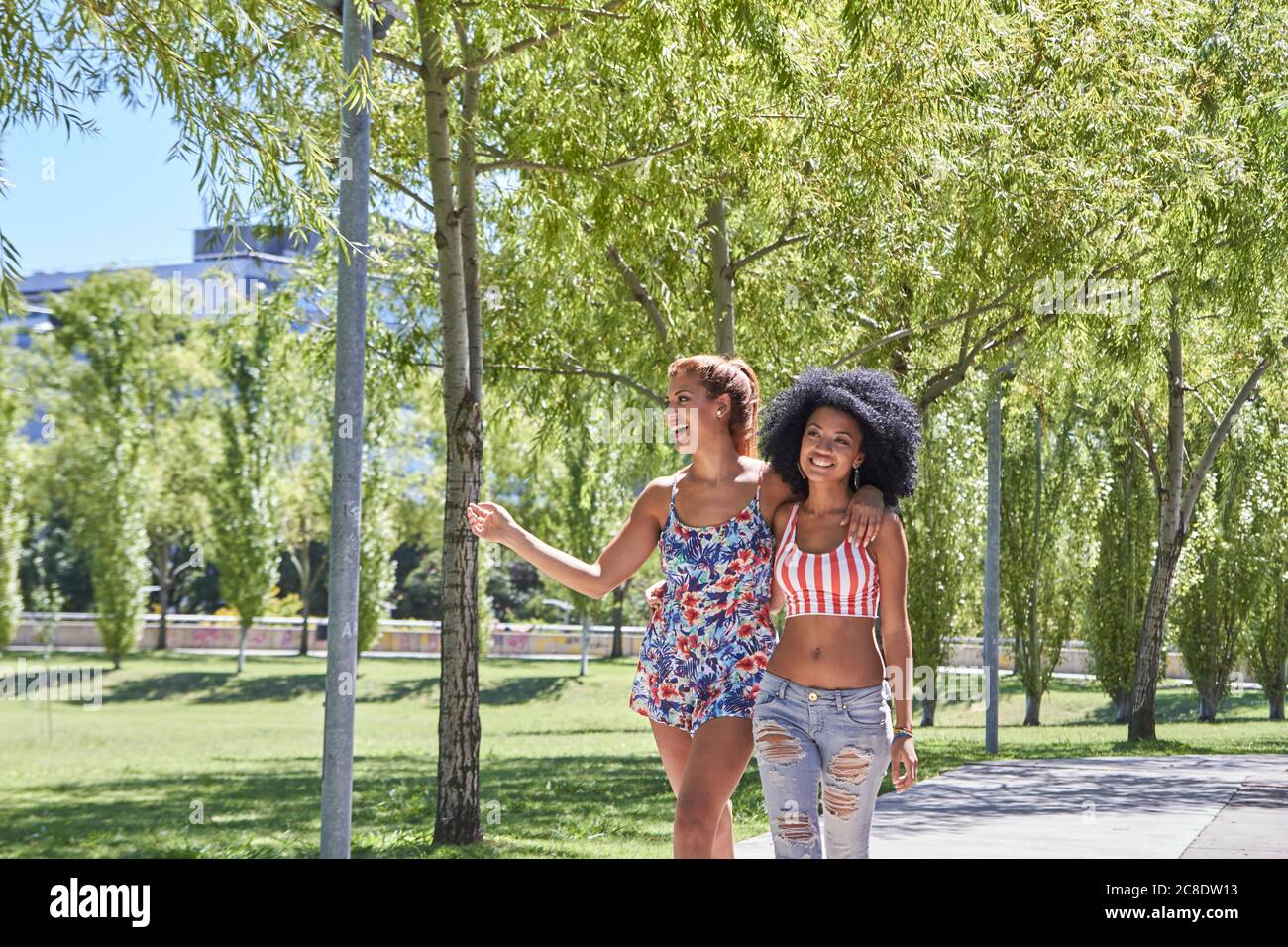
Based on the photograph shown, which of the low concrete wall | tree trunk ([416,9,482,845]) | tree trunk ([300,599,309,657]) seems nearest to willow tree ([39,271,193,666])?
tree trunk ([300,599,309,657])

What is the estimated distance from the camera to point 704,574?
4.73 meters

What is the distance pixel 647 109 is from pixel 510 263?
401cm

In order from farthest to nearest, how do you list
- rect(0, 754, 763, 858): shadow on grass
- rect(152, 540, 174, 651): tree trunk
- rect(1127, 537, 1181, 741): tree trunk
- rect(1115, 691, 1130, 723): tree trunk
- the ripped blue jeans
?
rect(152, 540, 174, 651): tree trunk, rect(1115, 691, 1130, 723): tree trunk, rect(1127, 537, 1181, 741): tree trunk, rect(0, 754, 763, 858): shadow on grass, the ripped blue jeans

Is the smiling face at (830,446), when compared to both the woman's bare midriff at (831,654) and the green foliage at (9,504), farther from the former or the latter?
the green foliage at (9,504)

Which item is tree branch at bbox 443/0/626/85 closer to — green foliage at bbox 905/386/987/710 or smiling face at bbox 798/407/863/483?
smiling face at bbox 798/407/863/483

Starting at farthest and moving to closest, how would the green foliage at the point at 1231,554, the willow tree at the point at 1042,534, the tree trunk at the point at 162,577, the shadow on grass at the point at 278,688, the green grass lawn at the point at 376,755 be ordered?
the tree trunk at the point at 162,577
the shadow on grass at the point at 278,688
the willow tree at the point at 1042,534
the green foliage at the point at 1231,554
the green grass lawn at the point at 376,755

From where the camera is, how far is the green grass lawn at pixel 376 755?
11859mm

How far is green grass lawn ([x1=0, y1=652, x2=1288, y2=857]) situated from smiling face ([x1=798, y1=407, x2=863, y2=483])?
5.96 meters

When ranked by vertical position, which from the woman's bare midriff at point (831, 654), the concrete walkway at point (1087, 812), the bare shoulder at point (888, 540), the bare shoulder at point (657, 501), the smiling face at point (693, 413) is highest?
the smiling face at point (693, 413)

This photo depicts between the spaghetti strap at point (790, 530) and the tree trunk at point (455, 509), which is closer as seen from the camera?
the spaghetti strap at point (790, 530)

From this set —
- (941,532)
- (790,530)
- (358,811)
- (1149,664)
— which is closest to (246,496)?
(941,532)

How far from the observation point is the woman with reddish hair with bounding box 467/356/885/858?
181 inches

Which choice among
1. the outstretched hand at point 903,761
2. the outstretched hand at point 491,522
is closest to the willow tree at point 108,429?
the outstretched hand at point 491,522
